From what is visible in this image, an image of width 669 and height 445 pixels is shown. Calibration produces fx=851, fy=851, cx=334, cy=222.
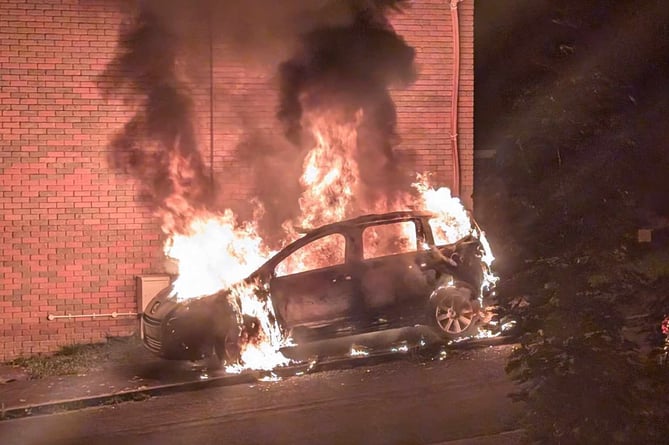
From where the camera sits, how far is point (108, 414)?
839 cm

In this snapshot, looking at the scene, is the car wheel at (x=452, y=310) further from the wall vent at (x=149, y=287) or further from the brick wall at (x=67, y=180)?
the wall vent at (x=149, y=287)

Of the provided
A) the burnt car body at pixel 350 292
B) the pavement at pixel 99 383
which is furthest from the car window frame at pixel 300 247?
the pavement at pixel 99 383

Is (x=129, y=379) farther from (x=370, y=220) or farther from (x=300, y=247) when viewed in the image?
(x=370, y=220)

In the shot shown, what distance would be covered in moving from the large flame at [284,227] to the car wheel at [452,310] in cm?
31

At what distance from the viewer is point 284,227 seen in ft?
38.4

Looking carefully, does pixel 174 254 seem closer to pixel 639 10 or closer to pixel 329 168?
pixel 329 168

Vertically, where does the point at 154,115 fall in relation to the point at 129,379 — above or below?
above

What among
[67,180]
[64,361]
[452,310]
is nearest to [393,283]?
[452,310]

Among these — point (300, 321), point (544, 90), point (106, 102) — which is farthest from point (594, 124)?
point (106, 102)

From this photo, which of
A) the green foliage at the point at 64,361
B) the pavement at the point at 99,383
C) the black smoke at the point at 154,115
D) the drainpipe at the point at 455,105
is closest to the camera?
the pavement at the point at 99,383

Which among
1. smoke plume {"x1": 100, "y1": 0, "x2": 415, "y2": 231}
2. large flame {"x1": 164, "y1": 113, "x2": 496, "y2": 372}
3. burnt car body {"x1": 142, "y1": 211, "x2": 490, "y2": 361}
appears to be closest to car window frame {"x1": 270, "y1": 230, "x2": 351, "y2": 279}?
burnt car body {"x1": 142, "y1": 211, "x2": 490, "y2": 361}

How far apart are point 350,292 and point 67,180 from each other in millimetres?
4304

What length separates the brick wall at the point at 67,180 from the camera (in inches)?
442

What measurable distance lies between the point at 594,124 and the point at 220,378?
19.9 feet
